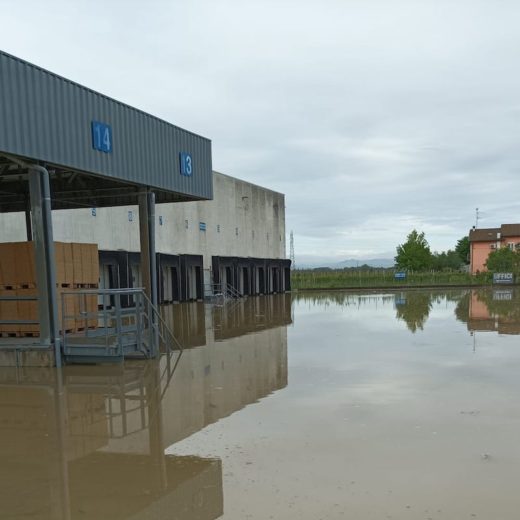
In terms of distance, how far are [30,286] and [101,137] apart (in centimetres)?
362

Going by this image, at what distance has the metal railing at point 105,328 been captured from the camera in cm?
1048

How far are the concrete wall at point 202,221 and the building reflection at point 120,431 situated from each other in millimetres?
13244

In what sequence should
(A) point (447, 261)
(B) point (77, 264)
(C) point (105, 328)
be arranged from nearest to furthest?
1. (C) point (105, 328)
2. (B) point (77, 264)
3. (A) point (447, 261)

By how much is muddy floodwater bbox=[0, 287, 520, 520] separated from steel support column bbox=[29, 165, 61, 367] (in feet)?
2.52

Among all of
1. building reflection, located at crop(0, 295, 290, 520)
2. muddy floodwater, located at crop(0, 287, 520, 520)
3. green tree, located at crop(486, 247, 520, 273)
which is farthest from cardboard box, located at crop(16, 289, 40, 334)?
green tree, located at crop(486, 247, 520, 273)

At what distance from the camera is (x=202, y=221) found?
35031 millimetres

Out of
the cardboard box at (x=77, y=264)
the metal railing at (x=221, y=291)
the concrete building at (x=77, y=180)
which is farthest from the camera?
the metal railing at (x=221, y=291)

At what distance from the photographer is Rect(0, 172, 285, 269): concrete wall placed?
2352cm

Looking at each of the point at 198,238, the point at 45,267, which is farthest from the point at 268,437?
the point at 198,238

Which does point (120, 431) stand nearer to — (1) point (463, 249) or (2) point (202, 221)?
(2) point (202, 221)

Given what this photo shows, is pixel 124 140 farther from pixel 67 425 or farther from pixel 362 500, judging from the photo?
pixel 362 500

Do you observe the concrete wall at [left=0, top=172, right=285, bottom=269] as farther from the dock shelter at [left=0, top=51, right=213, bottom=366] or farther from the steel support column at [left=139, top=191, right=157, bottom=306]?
the steel support column at [left=139, top=191, right=157, bottom=306]

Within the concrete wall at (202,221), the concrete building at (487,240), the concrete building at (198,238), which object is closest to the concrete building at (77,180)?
the concrete wall at (202,221)

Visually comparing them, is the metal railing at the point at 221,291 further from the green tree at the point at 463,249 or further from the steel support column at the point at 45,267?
the green tree at the point at 463,249
